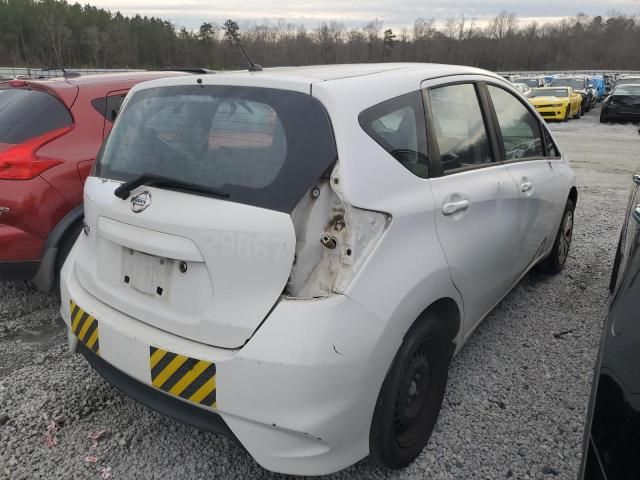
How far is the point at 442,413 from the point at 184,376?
144cm

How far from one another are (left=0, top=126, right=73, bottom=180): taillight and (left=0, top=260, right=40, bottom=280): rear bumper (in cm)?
57

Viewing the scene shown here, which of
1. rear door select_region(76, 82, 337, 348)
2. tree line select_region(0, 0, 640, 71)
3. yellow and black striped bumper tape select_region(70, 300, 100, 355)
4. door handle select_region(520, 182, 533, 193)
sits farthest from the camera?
tree line select_region(0, 0, 640, 71)

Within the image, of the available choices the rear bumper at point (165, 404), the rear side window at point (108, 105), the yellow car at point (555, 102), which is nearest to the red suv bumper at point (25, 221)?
the rear side window at point (108, 105)

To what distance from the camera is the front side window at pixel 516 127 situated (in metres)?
3.19

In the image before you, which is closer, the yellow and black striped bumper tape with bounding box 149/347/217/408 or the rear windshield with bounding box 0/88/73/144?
the yellow and black striped bumper tape with bounding box 149/347/217/408

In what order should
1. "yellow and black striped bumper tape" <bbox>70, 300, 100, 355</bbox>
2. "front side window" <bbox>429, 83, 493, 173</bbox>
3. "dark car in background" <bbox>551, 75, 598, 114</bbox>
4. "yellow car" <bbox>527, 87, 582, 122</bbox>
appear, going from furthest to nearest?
"dark car in background" <bbox>551, 75, 598, 114</bbox>, "yellow car" <bbox>527, 87, 582, 122</bbox>, "front side window" <bbox>429, 83, 493, 173</bbox>, "yellow and black striped bumper tape" <bbox>70, 300, 100, 355</bbox>

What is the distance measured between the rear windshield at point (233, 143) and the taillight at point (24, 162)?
126 centimetres

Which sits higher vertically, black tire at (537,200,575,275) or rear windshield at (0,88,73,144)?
rear windshield at (0,88,73,144)

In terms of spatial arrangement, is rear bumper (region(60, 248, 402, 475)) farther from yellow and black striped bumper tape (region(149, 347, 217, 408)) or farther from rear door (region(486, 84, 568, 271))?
rear door (region(486, 84, 568, 271))

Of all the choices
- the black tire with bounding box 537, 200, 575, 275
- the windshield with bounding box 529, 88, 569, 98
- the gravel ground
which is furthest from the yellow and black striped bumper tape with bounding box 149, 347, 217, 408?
the windshield with bounding box 529, 88, 569, 98

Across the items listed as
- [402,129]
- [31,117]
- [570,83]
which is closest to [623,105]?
[570,83]

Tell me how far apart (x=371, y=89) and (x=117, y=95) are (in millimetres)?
2676

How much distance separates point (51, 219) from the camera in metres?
3.57

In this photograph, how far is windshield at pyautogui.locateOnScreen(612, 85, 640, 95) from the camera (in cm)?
2053
